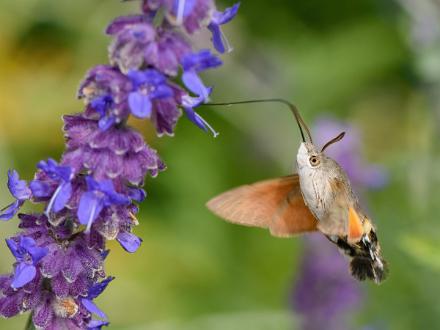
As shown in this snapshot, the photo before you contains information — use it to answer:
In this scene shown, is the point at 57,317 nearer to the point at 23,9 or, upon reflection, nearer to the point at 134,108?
the point at 134,108

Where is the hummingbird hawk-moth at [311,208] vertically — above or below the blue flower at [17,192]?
below

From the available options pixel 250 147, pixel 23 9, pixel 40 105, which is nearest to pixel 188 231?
pixel 250 147

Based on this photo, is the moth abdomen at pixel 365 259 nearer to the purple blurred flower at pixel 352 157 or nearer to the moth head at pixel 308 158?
the moth head at pixel 308 158

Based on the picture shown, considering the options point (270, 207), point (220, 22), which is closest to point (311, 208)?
point (270, 207)

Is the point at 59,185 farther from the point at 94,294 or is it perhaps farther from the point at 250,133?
the point at 250,133

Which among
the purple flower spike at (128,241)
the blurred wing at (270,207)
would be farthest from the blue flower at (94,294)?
the blurred wing at (270,207)

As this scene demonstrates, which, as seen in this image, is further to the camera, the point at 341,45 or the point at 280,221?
the point at 341,45
